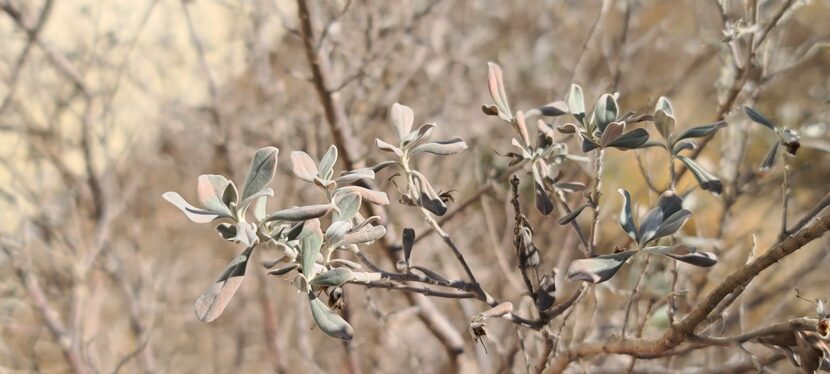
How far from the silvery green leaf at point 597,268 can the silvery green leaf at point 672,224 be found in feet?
0.12

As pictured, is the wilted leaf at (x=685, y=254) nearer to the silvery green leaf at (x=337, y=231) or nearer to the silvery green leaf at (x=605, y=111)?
the silvery green leaf at (x=605, y=111)

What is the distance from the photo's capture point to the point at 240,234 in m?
0.59

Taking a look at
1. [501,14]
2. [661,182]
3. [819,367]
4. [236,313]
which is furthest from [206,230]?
[819,367]

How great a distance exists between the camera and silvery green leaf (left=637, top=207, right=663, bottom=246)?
0.65 meters

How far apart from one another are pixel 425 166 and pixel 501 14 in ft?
3.32

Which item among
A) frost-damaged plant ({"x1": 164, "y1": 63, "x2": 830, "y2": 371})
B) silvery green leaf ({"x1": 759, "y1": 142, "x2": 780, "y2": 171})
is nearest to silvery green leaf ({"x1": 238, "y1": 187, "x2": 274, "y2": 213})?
frost-damaged plant ({"x1": 164, "y1": 63, "x2": 830, "y2": 371})

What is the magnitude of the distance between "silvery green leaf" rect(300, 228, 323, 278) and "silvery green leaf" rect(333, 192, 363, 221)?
46 millimetres

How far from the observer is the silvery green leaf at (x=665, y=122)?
0.71 m

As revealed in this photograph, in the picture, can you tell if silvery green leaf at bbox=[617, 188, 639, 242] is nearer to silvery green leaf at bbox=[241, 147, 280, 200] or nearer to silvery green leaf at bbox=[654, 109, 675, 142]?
silvery green leaf at bbox=[654, 109, 675, 142]

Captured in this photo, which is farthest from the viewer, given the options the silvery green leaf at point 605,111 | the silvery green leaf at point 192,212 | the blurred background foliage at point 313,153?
the blurred background foliage at point 313,153

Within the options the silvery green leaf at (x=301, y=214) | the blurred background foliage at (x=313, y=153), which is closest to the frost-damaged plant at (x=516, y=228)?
the silvery green leaf at (x=301, y=214)

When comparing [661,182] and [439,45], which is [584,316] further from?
[439,45]

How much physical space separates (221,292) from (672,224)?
0.42 m

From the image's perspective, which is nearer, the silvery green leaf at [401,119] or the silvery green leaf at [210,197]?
the silvery green leaf at [210,197]
